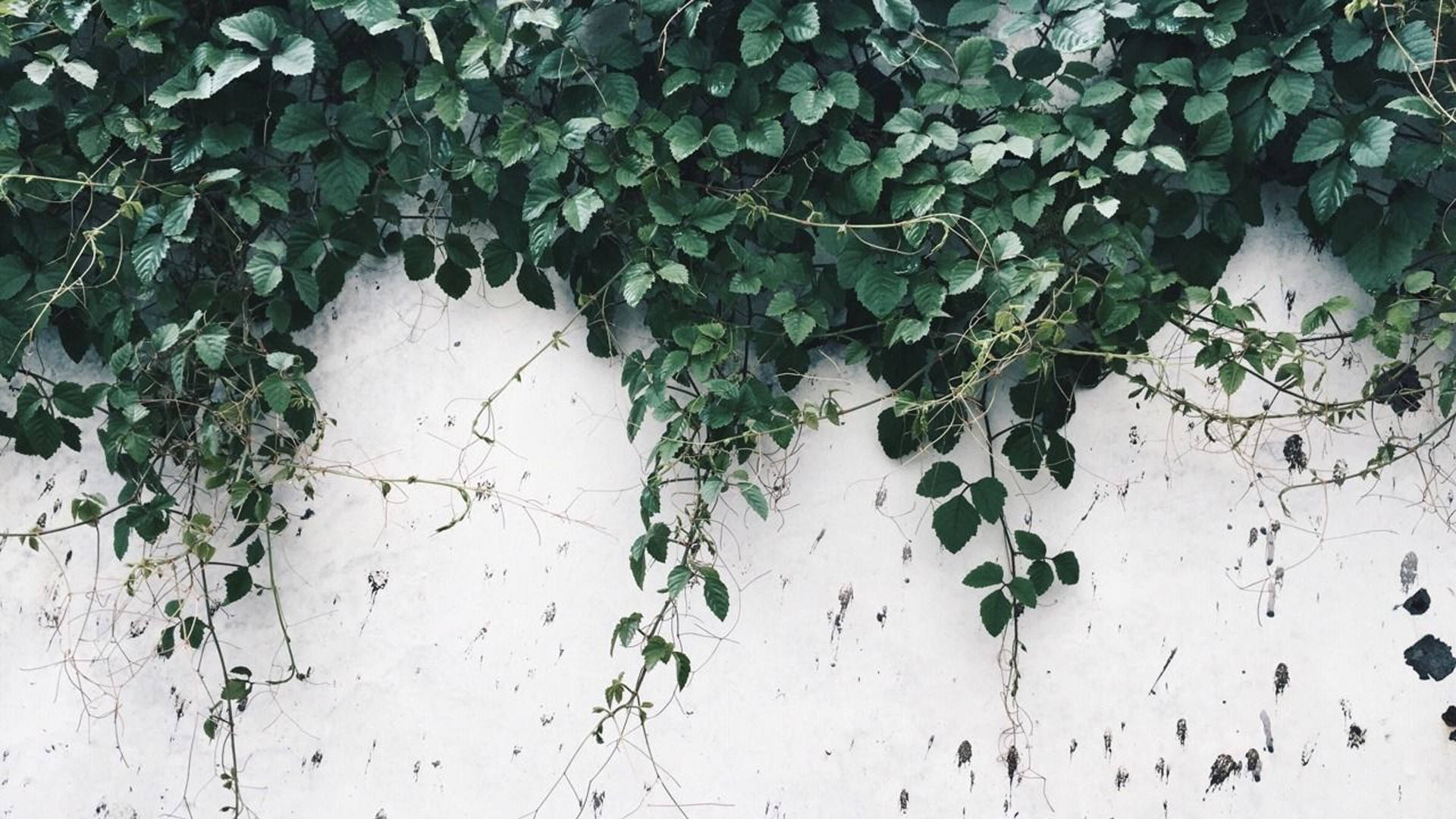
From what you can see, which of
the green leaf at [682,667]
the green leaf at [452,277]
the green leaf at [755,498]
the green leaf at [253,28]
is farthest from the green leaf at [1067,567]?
the green leaf at [253,28]

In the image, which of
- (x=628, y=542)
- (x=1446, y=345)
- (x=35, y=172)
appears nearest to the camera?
(x=1446, y=345)

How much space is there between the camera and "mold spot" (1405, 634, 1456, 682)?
1536 mm

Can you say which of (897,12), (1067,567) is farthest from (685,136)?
(1067,567)

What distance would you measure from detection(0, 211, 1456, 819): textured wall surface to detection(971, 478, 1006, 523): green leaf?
0.20 feet

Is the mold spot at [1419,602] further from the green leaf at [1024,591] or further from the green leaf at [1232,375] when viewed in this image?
the green leaf at [1024,591]

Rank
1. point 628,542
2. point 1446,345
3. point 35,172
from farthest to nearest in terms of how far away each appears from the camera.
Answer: point 628,542
point 35,172
point 1446,345

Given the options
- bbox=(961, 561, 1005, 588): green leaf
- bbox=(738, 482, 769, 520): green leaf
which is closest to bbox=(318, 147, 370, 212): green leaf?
bbox=(738, 482, 769, 520): green leaf

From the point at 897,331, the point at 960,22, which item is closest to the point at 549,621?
the point at 897,331

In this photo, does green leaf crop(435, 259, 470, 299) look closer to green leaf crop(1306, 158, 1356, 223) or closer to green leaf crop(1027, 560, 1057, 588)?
green leaf crop(1027, 560, 1057, 588)

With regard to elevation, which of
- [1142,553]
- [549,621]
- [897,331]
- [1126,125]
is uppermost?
[1126,125]

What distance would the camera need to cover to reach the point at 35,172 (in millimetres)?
1525

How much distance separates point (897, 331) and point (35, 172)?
1.17 meters

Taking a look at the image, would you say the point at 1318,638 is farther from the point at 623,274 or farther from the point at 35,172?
the point at 35,172

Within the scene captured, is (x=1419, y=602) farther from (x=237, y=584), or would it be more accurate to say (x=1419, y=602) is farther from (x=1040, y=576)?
(x=237, y=584)
